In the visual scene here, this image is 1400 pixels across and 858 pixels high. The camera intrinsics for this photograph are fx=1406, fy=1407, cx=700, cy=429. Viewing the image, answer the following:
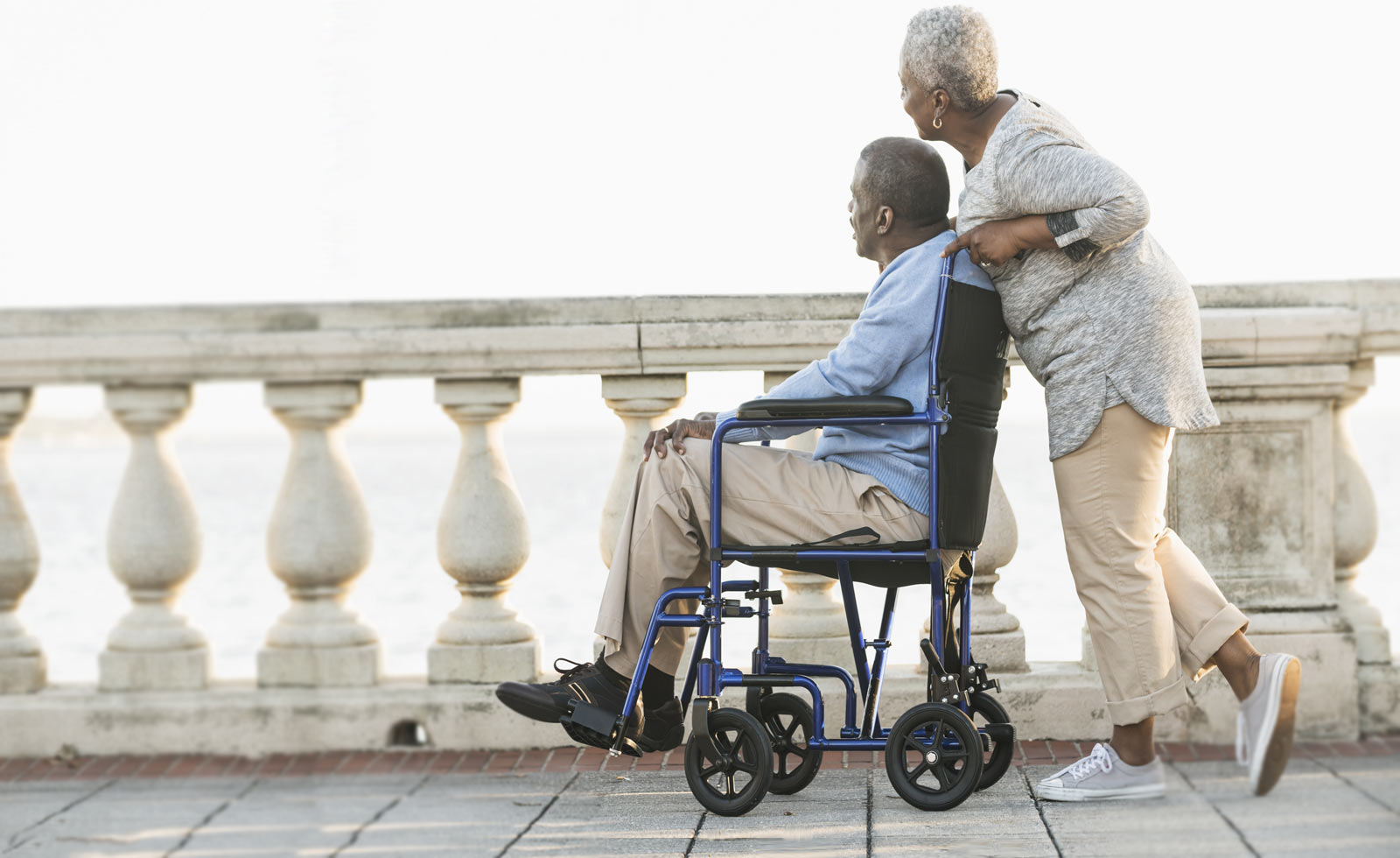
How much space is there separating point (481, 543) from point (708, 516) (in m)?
1.04

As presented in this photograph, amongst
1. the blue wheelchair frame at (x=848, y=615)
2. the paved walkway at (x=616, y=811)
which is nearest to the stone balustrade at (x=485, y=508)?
the paved walkway at (x=616, y=811)

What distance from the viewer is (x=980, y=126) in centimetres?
316

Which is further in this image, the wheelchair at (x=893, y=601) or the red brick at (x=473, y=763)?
the red brick at (x=473, y=763)

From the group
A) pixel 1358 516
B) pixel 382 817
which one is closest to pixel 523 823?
pixel 382 817

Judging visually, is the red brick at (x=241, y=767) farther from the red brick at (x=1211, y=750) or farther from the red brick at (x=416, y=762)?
the red brick at (x=1211, y=750)

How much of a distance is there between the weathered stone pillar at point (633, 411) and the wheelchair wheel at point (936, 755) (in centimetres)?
118

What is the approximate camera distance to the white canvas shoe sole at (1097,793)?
304 cm

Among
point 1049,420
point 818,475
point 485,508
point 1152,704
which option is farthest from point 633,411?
point 1152,704

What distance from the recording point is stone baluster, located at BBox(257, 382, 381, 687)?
400 cm

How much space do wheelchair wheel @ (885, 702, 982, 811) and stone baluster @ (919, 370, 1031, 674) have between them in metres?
0.80

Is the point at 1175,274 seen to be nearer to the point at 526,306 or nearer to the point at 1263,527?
the point at 1263,527

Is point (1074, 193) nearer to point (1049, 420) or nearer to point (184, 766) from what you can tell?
point (1049, 420)

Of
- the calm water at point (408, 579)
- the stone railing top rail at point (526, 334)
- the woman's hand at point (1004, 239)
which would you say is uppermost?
the woman's hand at point (1004, 239)

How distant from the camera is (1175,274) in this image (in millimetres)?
3100
